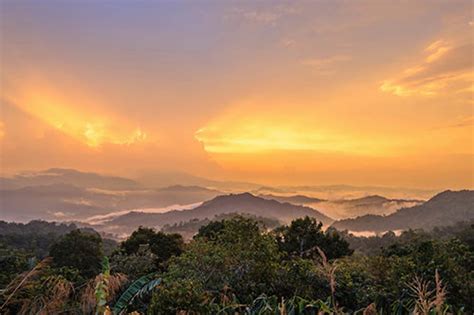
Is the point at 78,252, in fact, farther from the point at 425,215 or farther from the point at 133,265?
the point at 425,215

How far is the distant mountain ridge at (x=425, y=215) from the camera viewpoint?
89750 mm

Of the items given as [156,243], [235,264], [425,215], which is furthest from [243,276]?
[425,215]

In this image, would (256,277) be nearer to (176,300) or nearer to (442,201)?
(176,300)

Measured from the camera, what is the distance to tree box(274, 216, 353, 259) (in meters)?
37.6

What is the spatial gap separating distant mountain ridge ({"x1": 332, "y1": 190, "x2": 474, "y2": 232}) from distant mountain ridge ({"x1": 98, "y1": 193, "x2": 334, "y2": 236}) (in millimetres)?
9813

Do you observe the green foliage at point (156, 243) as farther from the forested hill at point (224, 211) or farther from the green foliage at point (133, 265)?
the forested hill at point (224, 211)

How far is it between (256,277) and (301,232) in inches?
900

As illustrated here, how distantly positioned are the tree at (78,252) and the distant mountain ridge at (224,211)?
1876 inches

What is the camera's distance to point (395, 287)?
666 inches

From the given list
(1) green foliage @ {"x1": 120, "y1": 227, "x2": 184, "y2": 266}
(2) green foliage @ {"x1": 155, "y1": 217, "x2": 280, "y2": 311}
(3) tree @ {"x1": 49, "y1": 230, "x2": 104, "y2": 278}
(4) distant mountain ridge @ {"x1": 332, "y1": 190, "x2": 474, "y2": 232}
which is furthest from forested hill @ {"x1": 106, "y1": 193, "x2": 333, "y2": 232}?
(2) green foliage @ {"x1": 155, "y1": 217, "x2": 280, "y2": 311}

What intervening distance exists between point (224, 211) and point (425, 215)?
157ft

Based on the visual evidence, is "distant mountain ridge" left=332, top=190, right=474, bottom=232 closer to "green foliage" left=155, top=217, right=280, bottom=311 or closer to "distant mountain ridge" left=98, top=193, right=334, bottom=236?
"distant mountain ridge" left=98, top=193, right=334, bottom=236

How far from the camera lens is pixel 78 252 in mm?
37781

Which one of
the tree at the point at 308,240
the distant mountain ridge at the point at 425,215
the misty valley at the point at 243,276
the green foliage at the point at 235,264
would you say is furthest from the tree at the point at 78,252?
the distant mountain ridge at the point at 425,215
